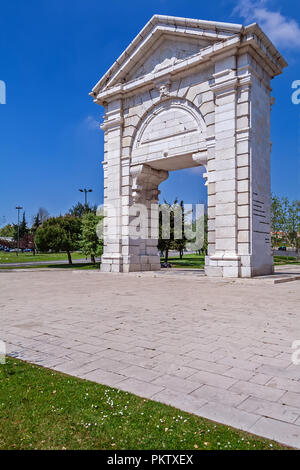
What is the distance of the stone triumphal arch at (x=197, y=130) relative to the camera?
1399 cm

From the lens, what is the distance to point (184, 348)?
4594 millimetres

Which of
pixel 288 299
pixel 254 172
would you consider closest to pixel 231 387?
pixel 288 299

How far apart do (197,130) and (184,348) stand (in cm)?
1297

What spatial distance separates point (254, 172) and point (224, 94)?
366 centimetres

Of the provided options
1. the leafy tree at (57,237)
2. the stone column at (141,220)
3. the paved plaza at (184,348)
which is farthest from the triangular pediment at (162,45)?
the leafy tree at (57,237)

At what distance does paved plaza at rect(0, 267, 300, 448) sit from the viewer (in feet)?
9.93

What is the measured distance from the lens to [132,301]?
28.5 feet

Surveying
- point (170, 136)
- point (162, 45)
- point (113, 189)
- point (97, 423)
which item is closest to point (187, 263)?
point (113, 189)

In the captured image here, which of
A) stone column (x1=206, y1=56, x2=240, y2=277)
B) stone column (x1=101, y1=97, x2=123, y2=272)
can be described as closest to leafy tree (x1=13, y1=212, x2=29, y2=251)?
stone column (x1=101, y1=97, x2=123, y2=272)

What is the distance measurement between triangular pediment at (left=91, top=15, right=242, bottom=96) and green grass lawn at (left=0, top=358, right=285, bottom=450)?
1517cm

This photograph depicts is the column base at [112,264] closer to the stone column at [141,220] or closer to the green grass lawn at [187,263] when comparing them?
the stone column at [141,220]

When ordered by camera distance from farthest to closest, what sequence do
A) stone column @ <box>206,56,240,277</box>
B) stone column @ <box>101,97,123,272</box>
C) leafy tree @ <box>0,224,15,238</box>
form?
leafy tree @ <box>0,224,15,238</box> < stone column @ <box>101,97,123,272</box> < stone column @ <box>206,56,240,277</box>

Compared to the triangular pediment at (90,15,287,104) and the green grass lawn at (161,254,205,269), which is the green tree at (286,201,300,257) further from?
the triangular pediment at (90,15,287,104)
